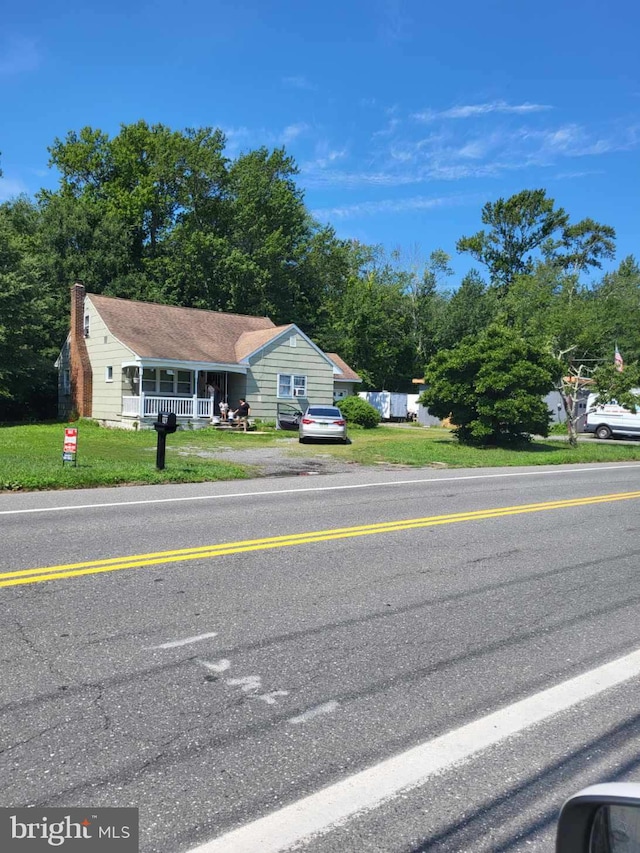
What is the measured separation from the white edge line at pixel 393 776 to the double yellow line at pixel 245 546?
3.72 m

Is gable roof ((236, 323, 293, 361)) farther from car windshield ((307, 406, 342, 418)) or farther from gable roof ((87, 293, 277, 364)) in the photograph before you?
car windshield ((307, 406, 342, 418))

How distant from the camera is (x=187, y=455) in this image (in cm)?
1766

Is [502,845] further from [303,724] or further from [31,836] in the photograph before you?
[31,836]

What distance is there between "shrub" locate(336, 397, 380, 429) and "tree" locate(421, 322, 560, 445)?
8.46m

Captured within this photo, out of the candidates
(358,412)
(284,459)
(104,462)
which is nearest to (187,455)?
(284,459)

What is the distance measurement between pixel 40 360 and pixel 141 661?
30.9 m

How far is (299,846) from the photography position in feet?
8.46

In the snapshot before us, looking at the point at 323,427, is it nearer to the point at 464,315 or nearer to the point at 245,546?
the point at 245,546

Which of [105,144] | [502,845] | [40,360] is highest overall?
[105,144]

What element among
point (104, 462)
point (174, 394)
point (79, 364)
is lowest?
point (104, 462)

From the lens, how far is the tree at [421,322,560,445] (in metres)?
22.5

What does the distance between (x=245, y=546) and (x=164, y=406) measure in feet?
70.8

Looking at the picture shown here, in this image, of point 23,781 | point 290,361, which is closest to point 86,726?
point 23,781

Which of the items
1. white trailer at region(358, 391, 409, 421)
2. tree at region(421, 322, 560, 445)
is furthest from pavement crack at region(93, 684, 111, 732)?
white trailer at region(358, 391, 409, 421)
